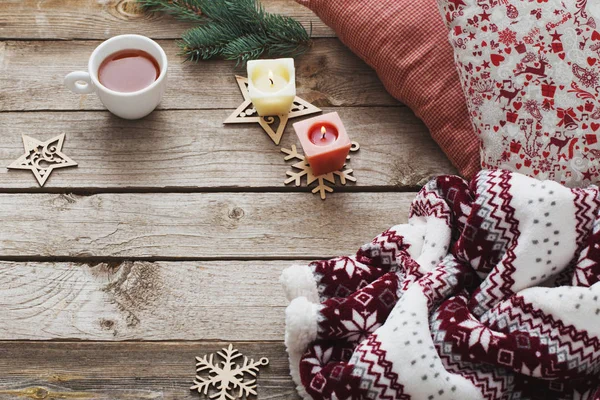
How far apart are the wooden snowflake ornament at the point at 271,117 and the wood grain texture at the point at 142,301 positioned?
22cm

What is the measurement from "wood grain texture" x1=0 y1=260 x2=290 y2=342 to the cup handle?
272 millimetres

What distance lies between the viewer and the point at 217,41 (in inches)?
45.6

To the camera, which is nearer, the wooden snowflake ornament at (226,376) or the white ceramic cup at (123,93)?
the wooden snowflake ornament at (226,376)

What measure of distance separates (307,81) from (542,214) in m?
0.46

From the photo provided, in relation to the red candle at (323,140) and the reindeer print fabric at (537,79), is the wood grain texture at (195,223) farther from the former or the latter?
the reindeer print fabric at (537,79)

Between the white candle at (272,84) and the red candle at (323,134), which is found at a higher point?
the white candle at (272,84)

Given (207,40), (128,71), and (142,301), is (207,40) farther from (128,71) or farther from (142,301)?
(142,301)

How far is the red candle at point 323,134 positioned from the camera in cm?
102

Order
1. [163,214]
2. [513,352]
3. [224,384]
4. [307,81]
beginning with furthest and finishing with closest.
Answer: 1. [307,81]
2. [163,214]
3. [224,384]
4. [513,352]

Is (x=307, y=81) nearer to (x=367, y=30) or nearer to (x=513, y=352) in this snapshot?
(x=367, y=30)

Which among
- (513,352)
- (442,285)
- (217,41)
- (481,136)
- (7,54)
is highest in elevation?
(7,54)

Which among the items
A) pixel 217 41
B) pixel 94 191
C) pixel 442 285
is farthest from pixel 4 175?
pixel 442 285

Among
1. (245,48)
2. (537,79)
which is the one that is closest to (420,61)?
(537,79)

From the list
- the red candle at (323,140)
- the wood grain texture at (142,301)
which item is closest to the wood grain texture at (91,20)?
the red candle at (323,140)
